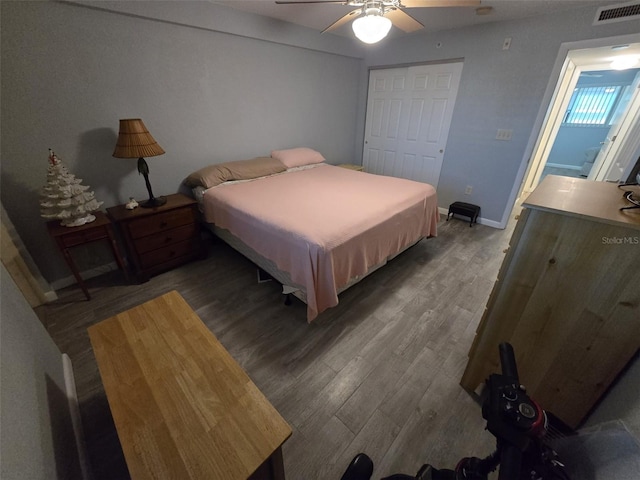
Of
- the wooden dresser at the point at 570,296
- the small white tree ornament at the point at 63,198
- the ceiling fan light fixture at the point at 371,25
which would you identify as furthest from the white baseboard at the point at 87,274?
the wooden dresser at the point at 570,296

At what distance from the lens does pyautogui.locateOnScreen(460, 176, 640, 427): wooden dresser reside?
861 millimetres

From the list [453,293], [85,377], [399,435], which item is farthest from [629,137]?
[85,377]

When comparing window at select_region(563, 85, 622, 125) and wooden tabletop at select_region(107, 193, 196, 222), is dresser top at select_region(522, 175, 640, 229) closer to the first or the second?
wooden tabletop at select_region(107, 193, 196, 222)

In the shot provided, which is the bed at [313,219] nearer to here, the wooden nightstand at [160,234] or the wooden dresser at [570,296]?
the wooden nightstand at [160,234]

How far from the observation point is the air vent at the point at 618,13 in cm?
209

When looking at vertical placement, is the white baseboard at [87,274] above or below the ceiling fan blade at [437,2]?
below

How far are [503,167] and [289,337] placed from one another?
322cm

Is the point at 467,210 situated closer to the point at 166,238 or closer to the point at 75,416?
the point at 166,238

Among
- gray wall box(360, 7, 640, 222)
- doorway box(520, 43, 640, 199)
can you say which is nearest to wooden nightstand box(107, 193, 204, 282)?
gray wall box(360, 7, 640, 222)

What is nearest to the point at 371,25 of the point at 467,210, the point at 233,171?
the point at 233,171

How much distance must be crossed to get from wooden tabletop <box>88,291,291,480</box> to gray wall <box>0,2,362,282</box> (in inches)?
64.0

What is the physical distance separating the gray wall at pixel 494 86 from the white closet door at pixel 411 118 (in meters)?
0.12

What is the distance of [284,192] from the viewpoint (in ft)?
7.94

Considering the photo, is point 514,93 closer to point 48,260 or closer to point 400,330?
point 400,330
